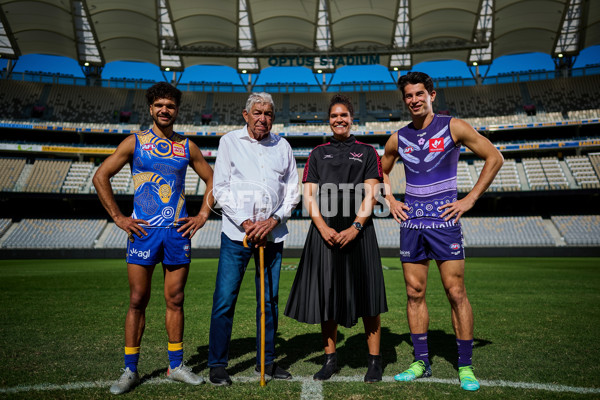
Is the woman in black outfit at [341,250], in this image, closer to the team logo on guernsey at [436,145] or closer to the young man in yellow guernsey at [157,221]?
the team logo on guernsey at [436,145]

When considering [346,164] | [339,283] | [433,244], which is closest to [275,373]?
[339,283]

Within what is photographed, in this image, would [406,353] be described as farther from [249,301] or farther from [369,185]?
[249,301]

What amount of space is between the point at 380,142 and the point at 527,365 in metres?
34.9

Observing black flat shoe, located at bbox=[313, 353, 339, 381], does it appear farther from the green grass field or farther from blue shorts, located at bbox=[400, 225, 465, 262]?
blue shorts, located at bbox=[400, 225, 465, 262]

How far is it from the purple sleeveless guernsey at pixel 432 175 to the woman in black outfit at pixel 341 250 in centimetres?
39

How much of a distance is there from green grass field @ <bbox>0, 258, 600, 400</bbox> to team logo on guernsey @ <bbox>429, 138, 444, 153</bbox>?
2.19 metres

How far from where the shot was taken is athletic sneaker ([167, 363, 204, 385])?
343 cm

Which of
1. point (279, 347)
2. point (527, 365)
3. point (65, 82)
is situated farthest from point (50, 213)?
point (527, 365)

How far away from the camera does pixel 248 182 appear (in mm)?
3805

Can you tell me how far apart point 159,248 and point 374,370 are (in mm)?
2327

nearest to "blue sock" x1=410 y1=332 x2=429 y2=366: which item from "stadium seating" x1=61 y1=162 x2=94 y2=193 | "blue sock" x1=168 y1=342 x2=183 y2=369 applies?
"blue sock" x1=168 y1=342 x2=183 y2=369

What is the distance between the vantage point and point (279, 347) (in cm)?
470

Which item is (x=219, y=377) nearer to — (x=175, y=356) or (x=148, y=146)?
(x=175, y=356)

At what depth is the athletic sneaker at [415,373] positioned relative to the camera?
3496 mm
